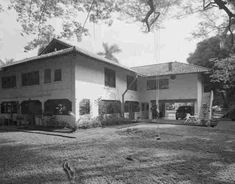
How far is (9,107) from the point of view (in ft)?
62.2

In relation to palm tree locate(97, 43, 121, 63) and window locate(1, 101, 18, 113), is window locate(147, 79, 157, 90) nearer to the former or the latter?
palm tree locate(97, 43, 121, 63)

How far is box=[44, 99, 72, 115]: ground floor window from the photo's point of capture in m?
15.1

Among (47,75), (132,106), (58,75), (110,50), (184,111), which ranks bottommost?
(184,111)

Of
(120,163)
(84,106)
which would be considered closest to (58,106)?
(84,106)

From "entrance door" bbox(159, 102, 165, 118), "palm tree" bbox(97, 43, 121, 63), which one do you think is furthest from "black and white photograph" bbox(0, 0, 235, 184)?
"palm tree" bbox(97, 43, 121, 63)

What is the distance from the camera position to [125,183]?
4.42 metres

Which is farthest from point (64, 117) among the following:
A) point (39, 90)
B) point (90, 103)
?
point (39, 90)

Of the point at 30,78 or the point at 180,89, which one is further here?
the point at 180,89

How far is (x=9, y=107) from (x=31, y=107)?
308cm

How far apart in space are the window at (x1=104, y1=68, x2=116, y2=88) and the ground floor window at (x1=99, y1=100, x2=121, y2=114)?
5.55ft

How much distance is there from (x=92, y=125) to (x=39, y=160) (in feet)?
28.2

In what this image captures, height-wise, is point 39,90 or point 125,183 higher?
point 39,90

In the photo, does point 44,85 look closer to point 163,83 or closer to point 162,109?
point 163,83

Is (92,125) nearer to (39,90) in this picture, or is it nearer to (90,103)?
(90,103)
